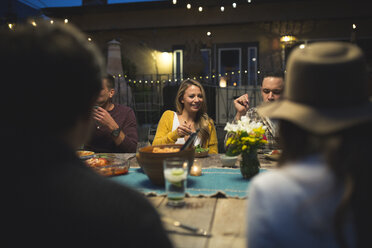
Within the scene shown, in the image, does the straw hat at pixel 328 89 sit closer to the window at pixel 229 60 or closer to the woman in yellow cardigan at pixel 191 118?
the woman in yellow cardigan at pixel 191 118

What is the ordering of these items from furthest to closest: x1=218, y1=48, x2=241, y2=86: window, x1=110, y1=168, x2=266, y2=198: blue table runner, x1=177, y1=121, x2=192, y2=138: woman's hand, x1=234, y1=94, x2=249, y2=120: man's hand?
x1=218, y1=48, x2=241, y2=86: window < x1=234, y1=94, x2=249, y2=120: man's hand < x1=177, y1=121, x2=192, y2=138: woman's hand < x1=110, y1=168, x2=266, y2=198: blue table runner

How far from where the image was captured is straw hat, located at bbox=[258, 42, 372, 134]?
69 centimetres

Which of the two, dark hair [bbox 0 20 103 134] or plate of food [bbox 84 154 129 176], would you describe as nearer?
dark hair [bbox 0 20 103 134]

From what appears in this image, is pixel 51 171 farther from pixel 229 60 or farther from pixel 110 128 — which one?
pixel 229 60

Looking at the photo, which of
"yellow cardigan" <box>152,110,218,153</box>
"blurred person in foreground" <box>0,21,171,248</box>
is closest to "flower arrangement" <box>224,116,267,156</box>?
"blurred person in foreground" <box>0,21,171,248</box>

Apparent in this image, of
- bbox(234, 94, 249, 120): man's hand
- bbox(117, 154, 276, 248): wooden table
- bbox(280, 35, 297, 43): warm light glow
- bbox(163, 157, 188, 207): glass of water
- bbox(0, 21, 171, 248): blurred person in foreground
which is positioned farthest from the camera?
bbox(280, 35, 297, 43): warm light glow

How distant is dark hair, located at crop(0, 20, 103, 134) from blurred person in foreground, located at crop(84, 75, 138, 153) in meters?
2.06

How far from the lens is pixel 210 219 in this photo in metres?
1.16

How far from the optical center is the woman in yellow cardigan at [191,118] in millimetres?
3037

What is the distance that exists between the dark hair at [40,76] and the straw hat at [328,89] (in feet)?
1.62

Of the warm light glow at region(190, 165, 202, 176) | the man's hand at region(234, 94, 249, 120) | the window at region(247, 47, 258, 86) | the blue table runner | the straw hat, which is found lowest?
the blue table runner

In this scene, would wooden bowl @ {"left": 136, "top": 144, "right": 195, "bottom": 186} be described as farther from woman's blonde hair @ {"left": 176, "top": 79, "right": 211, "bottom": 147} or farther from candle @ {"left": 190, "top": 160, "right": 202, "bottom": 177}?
woman's blonde hair @ {"left": 176, "top": 79, "right": 211, "bottom": 147}

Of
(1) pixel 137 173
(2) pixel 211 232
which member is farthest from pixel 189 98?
(2) pixel 211 232

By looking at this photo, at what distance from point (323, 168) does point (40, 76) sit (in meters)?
0.64
